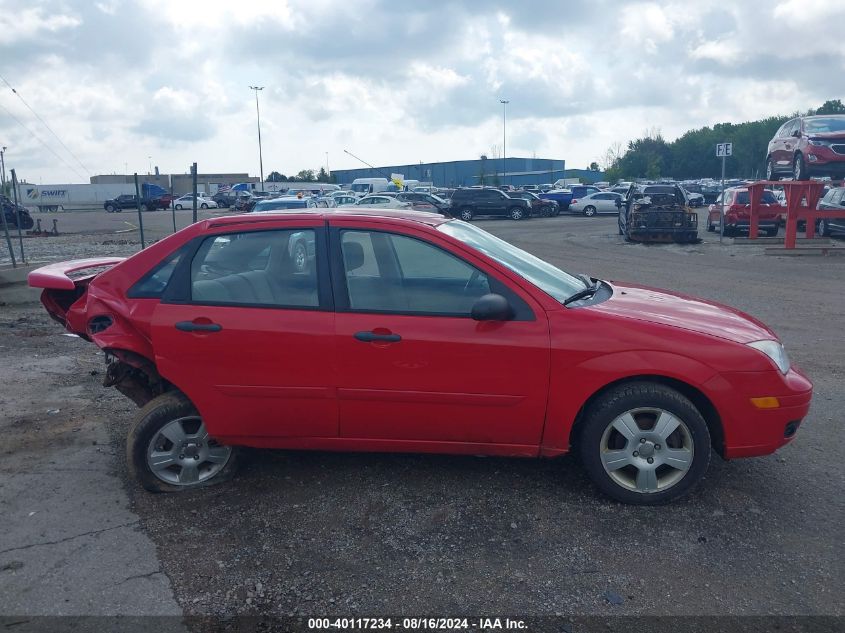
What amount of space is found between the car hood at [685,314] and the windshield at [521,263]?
0.28 metres

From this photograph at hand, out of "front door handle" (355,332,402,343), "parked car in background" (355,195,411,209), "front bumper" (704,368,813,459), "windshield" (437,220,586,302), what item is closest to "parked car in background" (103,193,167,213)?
"parked car in background" (355,195,411,209)

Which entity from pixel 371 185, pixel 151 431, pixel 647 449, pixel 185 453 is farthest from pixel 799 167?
pixel 371 185

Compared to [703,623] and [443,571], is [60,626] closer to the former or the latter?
[443,571]

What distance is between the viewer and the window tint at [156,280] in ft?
15.0

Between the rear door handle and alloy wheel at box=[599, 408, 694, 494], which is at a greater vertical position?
the rear door handle

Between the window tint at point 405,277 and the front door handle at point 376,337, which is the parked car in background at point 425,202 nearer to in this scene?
the window tint at point 405,277

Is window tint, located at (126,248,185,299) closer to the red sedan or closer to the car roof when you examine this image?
the red sedan

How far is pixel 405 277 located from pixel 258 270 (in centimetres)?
88

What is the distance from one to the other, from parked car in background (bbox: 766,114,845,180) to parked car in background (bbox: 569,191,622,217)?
19.8m

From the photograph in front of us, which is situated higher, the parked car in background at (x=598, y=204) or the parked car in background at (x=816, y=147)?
the parked car in background at (x=816, y=147)

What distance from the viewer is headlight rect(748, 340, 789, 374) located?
4.22 m

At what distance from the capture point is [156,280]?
459 cm

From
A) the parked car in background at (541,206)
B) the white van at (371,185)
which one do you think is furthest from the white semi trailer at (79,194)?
the parked car in background at (541,206)

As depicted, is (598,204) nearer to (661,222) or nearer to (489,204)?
(489,204)
